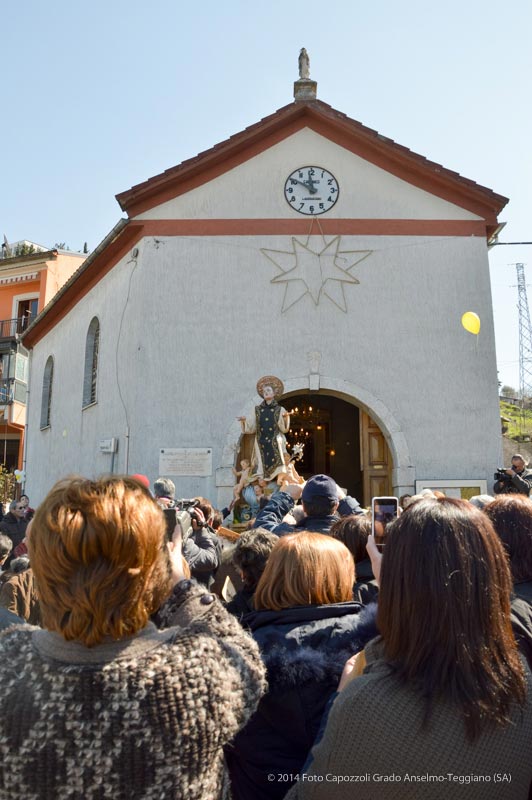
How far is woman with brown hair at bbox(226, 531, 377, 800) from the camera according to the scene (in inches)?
82.5

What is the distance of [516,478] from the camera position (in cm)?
809

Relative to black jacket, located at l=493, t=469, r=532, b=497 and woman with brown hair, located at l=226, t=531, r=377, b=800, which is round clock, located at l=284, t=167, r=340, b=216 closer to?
black jacket, located at l=493, t=469, r=532, b=497

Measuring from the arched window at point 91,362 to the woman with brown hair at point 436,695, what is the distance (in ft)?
42.8

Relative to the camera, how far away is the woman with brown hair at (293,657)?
6.88 feet

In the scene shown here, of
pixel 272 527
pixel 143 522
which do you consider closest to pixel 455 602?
pixel 143 522

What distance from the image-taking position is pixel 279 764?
2.12m

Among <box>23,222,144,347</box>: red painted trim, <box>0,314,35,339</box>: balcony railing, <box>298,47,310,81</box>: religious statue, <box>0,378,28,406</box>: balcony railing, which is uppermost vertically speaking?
<box>298,47,310,81</box>: religious statue

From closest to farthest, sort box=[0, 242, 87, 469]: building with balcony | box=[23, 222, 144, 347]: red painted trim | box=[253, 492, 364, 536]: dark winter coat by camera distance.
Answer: box=[253, 492, 364, 536]: dark winter coat → box=[23, 222, 144, 347]: red painted trim → box=[0, 242, 87, 469]: building with balcony

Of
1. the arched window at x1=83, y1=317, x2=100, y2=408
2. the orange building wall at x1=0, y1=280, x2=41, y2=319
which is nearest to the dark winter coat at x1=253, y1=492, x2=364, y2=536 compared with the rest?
the arched window at x1=83, y1=317, x2=100, y2=408

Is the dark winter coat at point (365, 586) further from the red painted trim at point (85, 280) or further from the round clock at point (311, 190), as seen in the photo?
the red painted trim at point (85, 280)

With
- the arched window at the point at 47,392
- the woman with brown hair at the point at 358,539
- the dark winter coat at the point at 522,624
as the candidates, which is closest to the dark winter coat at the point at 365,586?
the woman with brown hair at the point at 358,539

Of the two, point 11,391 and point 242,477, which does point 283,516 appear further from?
point 11,391

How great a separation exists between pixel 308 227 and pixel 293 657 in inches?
410

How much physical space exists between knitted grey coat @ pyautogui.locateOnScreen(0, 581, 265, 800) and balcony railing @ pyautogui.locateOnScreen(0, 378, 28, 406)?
25002mm
